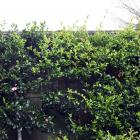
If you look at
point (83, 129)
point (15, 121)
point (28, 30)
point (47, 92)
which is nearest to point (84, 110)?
point (83, 129)

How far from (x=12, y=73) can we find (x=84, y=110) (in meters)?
1.24

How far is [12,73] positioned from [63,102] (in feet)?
2.96

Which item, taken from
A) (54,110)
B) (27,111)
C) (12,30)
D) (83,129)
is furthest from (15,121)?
(12,30)

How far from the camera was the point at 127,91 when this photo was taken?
205 inches

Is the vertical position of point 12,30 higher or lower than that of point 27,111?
higher

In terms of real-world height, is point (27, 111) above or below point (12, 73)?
below

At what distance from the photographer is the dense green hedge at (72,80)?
5.11m

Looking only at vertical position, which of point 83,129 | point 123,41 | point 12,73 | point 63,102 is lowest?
point 83,129

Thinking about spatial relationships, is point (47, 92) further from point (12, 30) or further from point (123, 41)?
point (123, 41)

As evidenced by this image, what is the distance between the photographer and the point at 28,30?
542 centimetres

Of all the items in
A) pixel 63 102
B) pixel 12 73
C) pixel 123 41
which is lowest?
pixel 63 102

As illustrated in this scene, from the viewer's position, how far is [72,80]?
5.46 metres

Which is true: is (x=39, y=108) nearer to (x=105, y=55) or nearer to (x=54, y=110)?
(x=54, y=110)

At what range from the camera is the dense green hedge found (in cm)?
511
